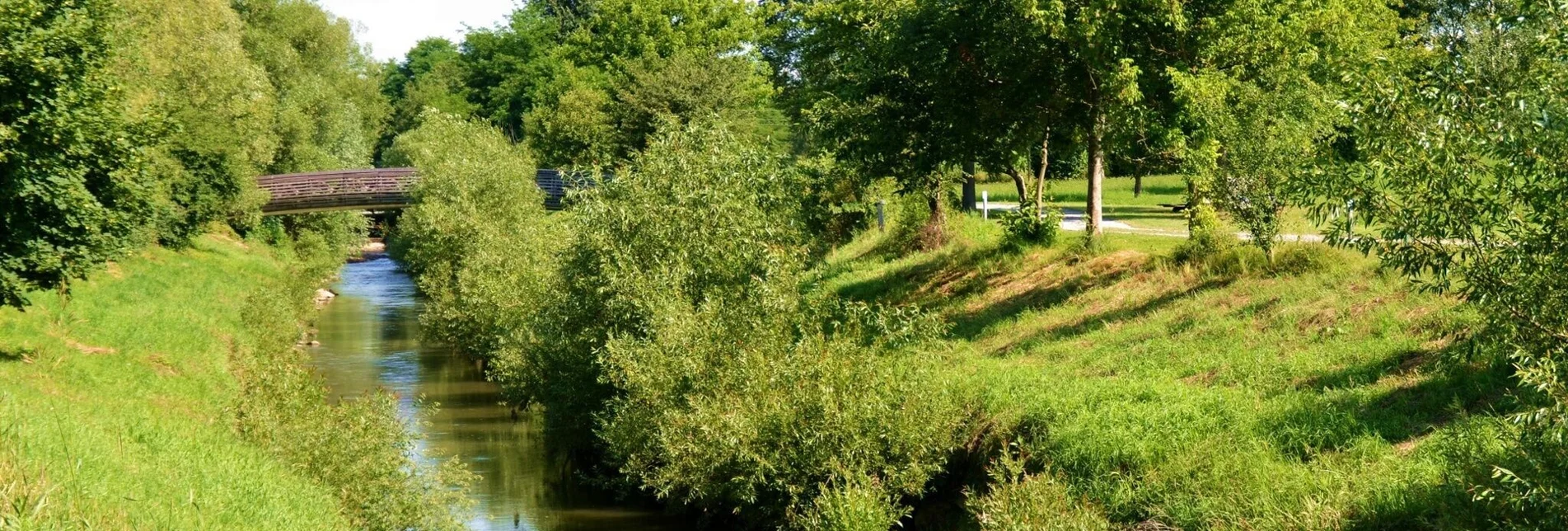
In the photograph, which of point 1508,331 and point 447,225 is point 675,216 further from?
point 447,225

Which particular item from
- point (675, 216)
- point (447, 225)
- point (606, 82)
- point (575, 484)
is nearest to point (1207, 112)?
point (675, 216)

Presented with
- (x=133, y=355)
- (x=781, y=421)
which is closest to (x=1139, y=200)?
(x=781, y=421)

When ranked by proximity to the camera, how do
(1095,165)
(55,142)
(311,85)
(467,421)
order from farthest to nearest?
(311,85) → (467,421) → (1095,165) → (55,142)

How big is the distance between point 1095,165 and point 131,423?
754 inches

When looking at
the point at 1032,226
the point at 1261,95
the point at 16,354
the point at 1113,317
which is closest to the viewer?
the point at 16,354

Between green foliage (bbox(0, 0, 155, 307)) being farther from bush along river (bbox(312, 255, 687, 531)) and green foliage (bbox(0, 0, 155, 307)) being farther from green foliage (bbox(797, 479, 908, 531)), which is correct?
green foliage (bbox(797, 479, 908, 531))

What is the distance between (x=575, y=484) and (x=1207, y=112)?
13557mm

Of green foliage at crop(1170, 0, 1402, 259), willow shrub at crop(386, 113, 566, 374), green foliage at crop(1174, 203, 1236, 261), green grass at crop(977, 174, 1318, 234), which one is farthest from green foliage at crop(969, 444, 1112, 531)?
willow shrub at crop(386, 113, 566, 374)

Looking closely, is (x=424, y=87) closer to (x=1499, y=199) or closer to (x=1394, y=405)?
(x=1394, y=405)

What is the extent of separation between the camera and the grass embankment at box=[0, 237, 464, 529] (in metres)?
14.3

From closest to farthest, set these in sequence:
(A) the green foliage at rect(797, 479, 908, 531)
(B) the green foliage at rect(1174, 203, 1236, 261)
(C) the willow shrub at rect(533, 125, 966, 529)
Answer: (A) the green foliage at rect(797, 479, 908, 531) → (C) the willow shrub at rect(533, 125, 966, 529) → (B) the green foliage at rect(1174, 203, 1236, 261)

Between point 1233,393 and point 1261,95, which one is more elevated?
point 1261,95

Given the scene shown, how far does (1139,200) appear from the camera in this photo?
160 feet

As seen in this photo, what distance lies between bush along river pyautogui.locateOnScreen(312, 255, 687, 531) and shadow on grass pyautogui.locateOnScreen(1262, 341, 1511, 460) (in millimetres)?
11016
